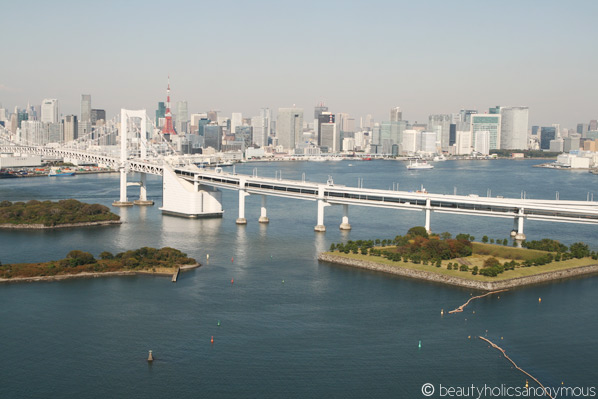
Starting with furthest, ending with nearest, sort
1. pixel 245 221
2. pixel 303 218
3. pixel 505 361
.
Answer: pixel 303 218, pixel 245 221, pixel 505 361

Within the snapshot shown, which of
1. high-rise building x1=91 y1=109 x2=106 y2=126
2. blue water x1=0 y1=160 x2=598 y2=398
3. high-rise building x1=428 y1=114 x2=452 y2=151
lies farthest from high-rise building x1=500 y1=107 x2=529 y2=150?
blue water x1=0 y1=160 x2=598 y2=398

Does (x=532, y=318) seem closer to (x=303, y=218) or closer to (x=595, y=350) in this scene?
(x=595, y=350)

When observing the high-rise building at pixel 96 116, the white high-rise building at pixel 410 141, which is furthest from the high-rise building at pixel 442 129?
the high-rise building at pixel 96 116

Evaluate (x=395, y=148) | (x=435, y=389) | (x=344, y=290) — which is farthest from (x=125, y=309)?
(x=395, y=148)

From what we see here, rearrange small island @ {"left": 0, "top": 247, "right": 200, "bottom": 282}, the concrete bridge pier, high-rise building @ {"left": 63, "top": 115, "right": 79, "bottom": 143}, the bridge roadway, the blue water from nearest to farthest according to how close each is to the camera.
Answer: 1. the blue water
2. small island @ {"left": 0, "top": 247, "right": 200, "bottom": 282}
3. the bridge roadway
4. the concrete bridge pier
5. high-rise building @ {"left": 63, "top": 115, "right": 79, "bottom": 143}

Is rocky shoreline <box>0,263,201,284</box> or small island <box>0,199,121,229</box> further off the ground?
small island <box>0,199,121,229</box>

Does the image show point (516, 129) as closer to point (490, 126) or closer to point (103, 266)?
point (490, 126)

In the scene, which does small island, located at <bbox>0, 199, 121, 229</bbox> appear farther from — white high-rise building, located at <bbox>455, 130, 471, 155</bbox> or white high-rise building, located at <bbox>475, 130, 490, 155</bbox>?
white high-rise building, located at <bbox>455, 130, 471, 155</bbox>
